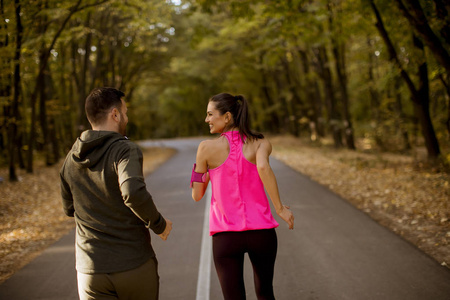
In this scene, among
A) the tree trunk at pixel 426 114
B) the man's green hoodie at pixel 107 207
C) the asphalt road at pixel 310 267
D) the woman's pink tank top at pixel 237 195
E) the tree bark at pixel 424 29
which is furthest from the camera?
the tree trunk at pixel 426 114

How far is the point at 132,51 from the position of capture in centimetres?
2744

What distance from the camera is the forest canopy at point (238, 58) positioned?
1212 centimetres

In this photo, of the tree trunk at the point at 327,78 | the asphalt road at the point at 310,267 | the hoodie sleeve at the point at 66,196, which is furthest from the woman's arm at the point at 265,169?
the tree trunk at the point at 327,78

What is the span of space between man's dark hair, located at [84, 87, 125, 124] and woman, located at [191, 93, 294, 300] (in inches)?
27.9

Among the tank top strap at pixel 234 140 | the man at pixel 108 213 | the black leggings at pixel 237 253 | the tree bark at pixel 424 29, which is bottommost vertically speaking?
the black leggings at pixel 237 253

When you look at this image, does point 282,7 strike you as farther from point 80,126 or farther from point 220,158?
point 80,126

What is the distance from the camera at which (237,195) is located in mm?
3012

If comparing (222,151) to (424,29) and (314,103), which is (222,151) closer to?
(424,29)

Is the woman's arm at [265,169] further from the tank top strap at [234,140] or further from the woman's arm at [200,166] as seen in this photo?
the woman's arm at [200,166]

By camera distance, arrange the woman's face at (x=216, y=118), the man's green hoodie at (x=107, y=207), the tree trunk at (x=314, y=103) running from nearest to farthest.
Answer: the man's green hoodie at (x=107, y=207) → the woman's face at (x=216, y=118) → the tree trunk at (x=314, y=103)

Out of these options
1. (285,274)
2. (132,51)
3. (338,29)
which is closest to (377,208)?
(285,274)

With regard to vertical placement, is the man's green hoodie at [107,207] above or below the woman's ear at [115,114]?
below

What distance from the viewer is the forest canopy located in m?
12.1

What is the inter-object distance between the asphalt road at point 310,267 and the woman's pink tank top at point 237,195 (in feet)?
6.69
